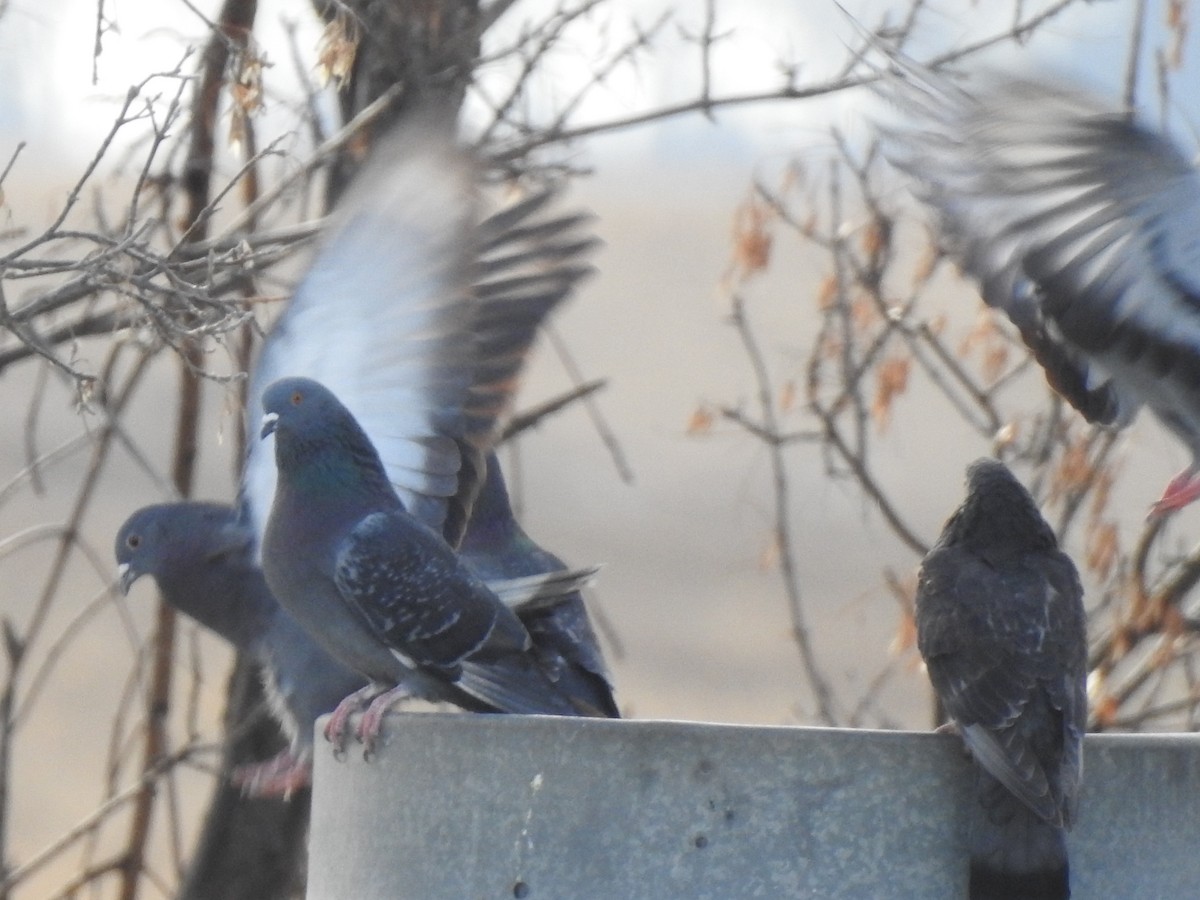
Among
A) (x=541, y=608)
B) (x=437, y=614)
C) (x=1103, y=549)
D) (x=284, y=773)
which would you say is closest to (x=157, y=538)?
(x=284, y=773)

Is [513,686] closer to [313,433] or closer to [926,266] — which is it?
[313,433]

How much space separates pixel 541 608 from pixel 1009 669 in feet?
4.77

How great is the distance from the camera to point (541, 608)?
171 inches

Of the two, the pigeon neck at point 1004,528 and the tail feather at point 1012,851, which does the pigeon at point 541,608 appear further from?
the tail feather at point 1012,851

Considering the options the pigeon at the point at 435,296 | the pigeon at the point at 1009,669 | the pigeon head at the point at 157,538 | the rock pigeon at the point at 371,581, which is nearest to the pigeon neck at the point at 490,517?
the pigeon at the point at 435,296

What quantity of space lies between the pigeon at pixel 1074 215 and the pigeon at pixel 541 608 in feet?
4.06

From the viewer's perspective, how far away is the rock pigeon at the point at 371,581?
12.5ft

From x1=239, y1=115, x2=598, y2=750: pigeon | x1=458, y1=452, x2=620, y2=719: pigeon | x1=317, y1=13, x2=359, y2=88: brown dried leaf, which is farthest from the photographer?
x1=239, y1=115, x2=598, y2=750: pigeon

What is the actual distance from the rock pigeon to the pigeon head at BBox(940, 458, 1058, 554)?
93 centimetres

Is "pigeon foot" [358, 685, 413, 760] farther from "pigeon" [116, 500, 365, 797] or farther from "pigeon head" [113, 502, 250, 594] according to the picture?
"pigeon head" [113, 502, 250, 594]

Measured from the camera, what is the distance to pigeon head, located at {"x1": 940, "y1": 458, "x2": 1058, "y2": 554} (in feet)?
12.0

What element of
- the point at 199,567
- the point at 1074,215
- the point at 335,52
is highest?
the point at 335,52

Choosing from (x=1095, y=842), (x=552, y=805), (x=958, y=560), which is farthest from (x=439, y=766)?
(x=958, y=560)

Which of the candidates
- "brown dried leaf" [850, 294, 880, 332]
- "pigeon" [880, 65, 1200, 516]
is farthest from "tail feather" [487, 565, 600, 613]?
"brown dried leaf" [850, 294, 880, 332]
